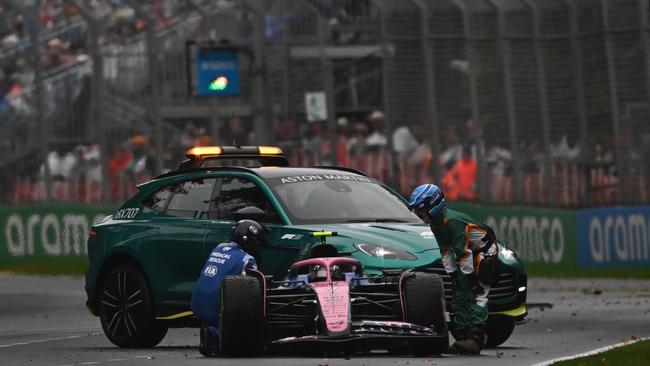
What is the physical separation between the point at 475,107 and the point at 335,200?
50.1 feet

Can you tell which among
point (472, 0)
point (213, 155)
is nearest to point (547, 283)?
point (472, 0)

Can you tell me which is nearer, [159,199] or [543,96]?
[159,199]

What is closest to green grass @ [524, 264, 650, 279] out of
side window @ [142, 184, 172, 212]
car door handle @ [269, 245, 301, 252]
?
side window @ [142, 184, 172, 212]

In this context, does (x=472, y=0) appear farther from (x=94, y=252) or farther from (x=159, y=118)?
(x=94, y=252)

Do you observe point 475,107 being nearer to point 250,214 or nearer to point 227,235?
point 227,235

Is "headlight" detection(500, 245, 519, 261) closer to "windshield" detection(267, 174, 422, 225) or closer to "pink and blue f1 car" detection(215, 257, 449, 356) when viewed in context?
"windshield" detection(267, 174, 422, 225)

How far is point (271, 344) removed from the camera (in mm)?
13484

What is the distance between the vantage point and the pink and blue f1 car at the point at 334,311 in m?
13.1

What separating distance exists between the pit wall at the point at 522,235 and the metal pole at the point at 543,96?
536 millimetres

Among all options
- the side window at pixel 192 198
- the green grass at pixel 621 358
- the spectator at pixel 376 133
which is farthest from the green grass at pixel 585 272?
the green grass at pixel 621 358

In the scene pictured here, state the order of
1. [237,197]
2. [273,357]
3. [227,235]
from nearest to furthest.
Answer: [273,357], [227,235], [237,197]

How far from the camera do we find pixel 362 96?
2989 centimetres

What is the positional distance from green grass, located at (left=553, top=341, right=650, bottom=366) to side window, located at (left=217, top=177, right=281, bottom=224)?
2.99m

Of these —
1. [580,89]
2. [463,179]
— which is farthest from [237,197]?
[580,89]
